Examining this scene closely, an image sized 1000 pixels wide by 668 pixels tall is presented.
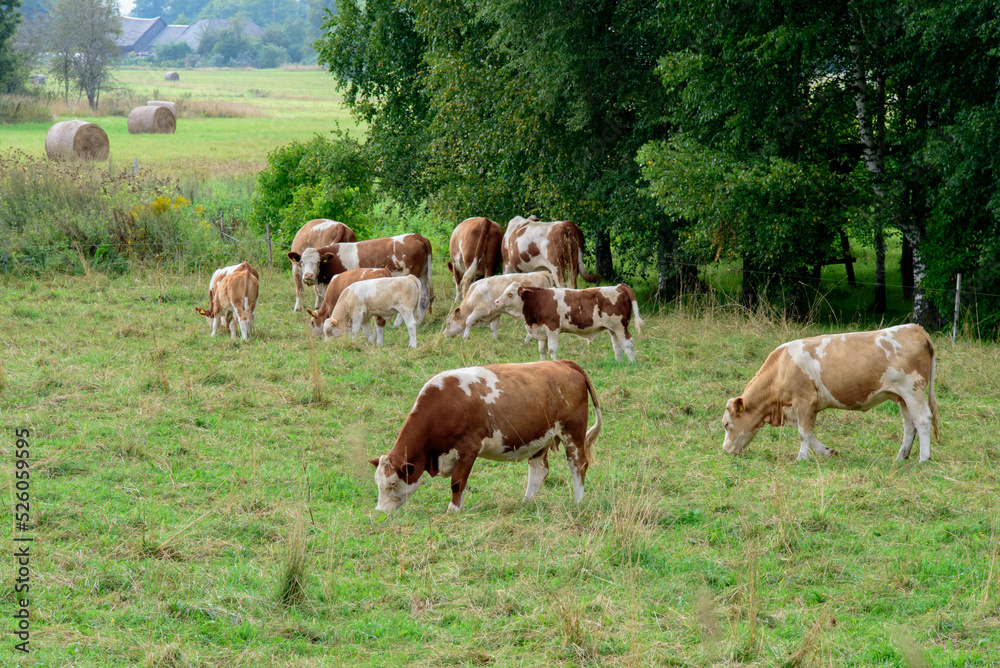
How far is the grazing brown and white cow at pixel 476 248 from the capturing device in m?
18.2

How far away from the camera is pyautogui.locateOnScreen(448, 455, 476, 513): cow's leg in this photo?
7.52 meters

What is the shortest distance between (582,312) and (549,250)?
424cm

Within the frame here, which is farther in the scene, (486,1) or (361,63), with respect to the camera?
(361,63)

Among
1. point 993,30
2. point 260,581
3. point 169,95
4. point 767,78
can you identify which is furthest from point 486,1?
point 169,95

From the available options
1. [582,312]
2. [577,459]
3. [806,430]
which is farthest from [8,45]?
[806,430]

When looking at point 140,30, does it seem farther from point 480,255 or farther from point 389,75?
point 480,255

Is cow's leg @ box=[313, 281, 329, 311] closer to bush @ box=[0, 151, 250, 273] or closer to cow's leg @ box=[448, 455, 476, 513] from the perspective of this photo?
bush @ box=[0, 151, 250, 273]

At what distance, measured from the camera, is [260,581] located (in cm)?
612

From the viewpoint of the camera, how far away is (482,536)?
6879 mm

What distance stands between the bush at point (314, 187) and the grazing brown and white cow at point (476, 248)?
20.0 feet

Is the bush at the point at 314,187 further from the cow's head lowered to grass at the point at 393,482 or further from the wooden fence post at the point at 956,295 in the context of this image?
the cow's head lowered to grass at the point at 393,482

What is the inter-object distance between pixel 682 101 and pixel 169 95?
67590 mm

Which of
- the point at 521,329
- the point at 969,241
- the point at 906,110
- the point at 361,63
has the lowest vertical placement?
the point at 521,329

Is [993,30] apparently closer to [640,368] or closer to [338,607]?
[640,368]
